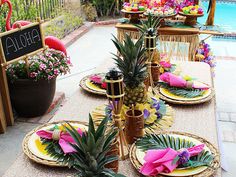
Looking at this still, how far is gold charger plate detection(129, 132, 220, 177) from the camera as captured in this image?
3.82ft

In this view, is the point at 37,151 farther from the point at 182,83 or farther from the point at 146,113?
the point at 182,83

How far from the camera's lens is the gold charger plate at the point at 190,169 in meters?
1.17

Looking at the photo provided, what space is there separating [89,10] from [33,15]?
2.10 m

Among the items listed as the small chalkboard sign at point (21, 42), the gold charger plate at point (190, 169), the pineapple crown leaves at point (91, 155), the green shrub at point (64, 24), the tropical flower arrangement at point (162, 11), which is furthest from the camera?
the green shrub at point (64, 24)

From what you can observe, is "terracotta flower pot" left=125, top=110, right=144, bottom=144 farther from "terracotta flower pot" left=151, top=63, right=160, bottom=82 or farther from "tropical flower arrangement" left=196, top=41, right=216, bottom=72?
"tropical flower arrangement" left=196, top=41, right=216, bottom=72

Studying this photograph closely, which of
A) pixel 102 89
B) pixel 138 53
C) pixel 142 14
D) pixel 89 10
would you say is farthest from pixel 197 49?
pixel 89 10

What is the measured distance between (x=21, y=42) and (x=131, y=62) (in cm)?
156

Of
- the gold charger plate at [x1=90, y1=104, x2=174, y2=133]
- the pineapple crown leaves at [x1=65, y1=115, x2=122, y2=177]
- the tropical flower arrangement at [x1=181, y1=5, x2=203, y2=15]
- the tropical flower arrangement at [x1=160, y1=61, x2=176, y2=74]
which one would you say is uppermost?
the tropical flower arrangement at [x1=181, y1=5, x2=203, y2=15]

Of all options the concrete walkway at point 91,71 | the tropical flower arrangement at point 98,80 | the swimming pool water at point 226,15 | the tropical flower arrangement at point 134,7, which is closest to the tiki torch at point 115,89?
the tropical flower arrangement at point 98,80

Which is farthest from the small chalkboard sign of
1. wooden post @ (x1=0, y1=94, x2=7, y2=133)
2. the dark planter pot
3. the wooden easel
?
wooden post @ (x1=0, y1=94, x2=7, y2=133)

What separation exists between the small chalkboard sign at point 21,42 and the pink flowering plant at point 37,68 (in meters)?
0.10

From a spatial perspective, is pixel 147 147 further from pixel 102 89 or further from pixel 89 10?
pixel 89 10

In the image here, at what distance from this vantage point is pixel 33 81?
271cm

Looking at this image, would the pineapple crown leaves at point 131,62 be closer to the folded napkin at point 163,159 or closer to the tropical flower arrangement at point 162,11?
the folded napkin at point 163,159
